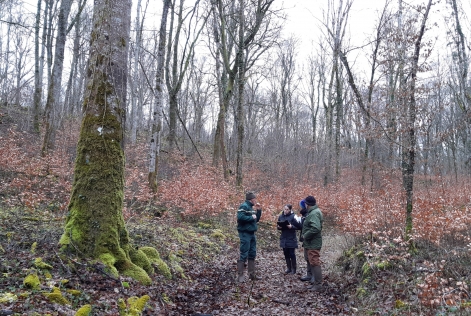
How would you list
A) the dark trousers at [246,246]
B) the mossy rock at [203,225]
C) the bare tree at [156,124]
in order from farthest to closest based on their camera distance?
the bare tree at [156,124] < the mossy rock at [203,225] < the dark trousers at [246,246]

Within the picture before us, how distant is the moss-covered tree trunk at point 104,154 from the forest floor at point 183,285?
42 cm

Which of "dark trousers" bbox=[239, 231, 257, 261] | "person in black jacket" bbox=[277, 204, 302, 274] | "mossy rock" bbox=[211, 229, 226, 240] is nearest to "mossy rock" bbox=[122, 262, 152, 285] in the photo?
"dark trousers" bbox=[239, 231, 257, 261]

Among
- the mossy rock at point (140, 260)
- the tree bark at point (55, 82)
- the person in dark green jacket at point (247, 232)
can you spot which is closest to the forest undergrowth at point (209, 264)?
the mossy rock at point (140, 260)

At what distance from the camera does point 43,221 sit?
7688 mm

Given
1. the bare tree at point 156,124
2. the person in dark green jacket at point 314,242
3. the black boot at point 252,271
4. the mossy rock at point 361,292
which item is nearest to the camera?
the mossy rock at point 361,292

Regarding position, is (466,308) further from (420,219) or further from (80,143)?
(80,143)

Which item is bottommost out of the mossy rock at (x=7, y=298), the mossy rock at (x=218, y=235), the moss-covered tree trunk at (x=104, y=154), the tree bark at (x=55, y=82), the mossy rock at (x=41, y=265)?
the mossy rock at (x=218, y=235)

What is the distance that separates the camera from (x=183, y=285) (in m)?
6.68

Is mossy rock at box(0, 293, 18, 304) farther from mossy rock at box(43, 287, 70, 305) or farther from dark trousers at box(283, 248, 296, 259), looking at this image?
dark trousers at box(283, 248, 296, 259)

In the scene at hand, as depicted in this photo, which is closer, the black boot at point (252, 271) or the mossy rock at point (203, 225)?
the black boot at point (252, 271)

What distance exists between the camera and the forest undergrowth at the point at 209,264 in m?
4.62

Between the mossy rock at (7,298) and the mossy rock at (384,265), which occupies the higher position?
the mossy rock at (7,298)

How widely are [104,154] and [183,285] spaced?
3056 millimetres

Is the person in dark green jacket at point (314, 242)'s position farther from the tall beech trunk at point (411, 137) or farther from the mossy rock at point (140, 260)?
the mossy rock at point (140, 260)
